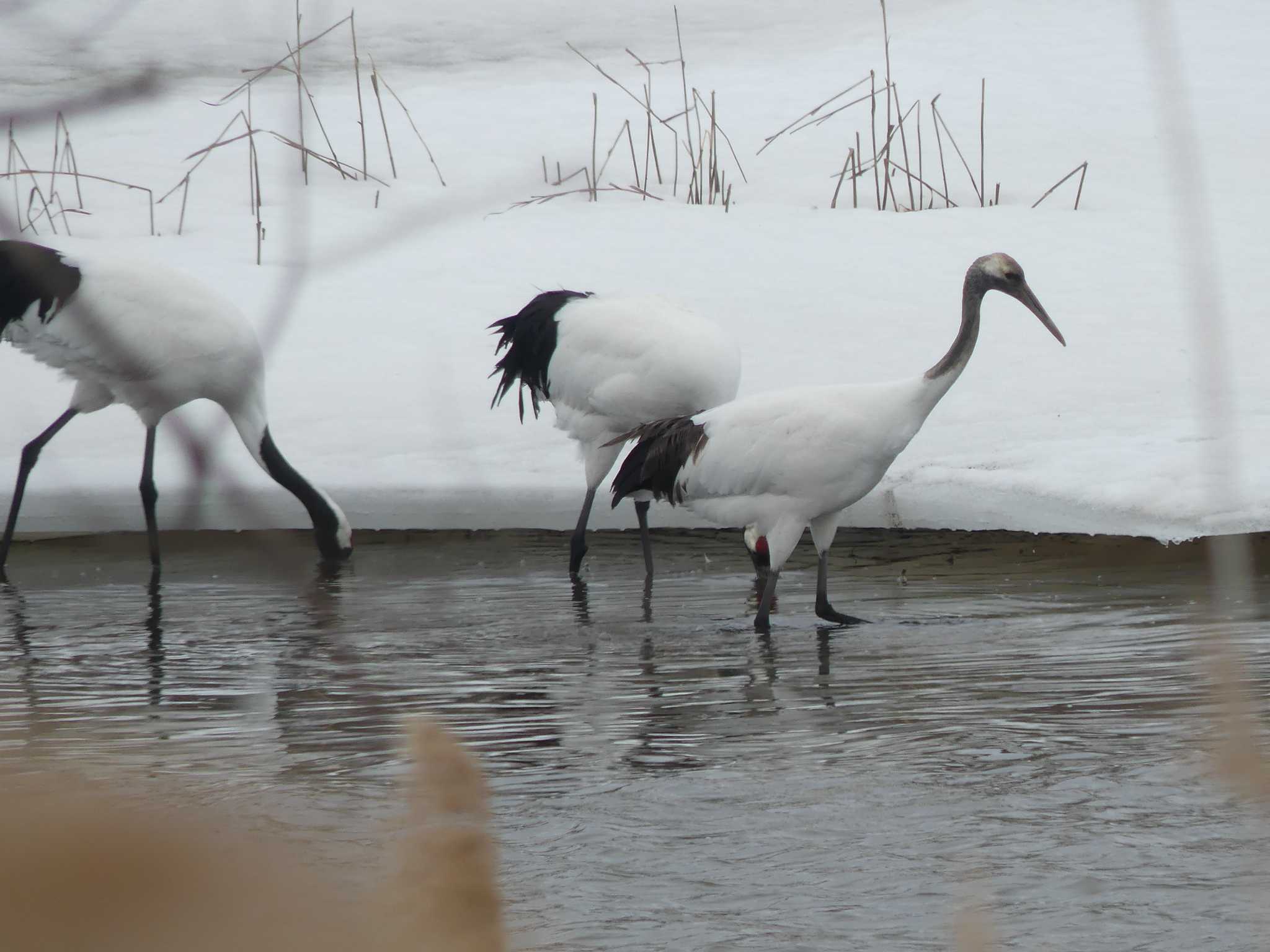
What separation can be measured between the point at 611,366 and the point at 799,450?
4.87 ft

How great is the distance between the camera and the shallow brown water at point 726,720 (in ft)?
9.82

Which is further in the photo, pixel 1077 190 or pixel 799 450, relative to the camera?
pixel 1077 190

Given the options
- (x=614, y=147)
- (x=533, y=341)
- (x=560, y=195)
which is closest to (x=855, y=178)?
(x=614, y=147)

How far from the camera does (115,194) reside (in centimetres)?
1282

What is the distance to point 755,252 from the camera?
11078 mm

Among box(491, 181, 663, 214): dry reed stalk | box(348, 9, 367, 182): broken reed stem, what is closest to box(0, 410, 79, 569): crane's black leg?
box(348, 9, 367, 182): broken reed stem

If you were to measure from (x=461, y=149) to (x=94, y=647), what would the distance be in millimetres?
8800

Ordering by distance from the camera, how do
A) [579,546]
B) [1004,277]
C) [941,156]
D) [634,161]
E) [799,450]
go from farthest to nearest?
[941,156] < [634,161] < [579,546] < [1004,277] < [799,450]

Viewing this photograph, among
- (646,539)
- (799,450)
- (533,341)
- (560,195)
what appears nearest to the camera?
(560,195)

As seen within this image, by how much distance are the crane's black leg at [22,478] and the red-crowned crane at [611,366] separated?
1676mm

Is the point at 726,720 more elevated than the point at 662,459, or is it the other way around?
the point at 662,459

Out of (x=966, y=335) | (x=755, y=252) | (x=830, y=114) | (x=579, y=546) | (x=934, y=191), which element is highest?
(x=934, y=191)

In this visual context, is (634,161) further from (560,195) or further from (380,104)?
(560,195)

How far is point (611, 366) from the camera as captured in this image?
23.0 ft
